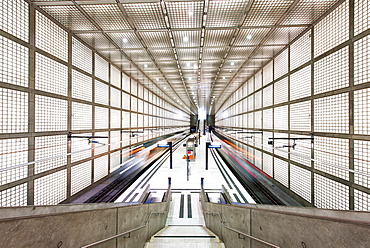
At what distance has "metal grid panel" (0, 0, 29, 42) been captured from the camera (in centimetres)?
410

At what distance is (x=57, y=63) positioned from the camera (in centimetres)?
568

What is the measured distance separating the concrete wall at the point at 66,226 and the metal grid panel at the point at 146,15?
5.64 m

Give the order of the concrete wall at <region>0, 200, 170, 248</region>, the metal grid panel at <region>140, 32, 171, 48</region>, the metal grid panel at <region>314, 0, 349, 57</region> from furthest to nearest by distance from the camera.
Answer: the metal grid panel at <region>140, 32, 171, 48</region>, the metal grid panel at <region>314, 0, 349, 57</region>, the concrete wall at <region>0, 200, 170, 248</region>

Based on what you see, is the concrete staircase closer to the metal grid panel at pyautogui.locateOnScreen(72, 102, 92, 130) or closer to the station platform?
the station platform

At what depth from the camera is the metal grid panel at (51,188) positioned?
5023 millimetres

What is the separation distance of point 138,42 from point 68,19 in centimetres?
255

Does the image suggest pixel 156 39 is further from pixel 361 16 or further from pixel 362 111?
pixel 362 111

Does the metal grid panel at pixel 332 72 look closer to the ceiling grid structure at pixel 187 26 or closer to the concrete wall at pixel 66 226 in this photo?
the ceiling grid structure at pixel 187 26

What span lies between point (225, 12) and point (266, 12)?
136 cm

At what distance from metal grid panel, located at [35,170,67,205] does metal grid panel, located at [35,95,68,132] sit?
1705mm

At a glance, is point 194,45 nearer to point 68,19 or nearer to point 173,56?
point 173,56

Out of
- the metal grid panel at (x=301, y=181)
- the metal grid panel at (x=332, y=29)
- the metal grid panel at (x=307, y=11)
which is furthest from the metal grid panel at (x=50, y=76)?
the metal grid panel at (x=301, y=181)

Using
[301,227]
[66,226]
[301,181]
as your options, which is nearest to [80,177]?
[66,226]

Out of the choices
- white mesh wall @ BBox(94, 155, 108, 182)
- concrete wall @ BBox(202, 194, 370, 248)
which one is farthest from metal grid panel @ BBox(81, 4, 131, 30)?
concrete wall @ BBox(202, 194, 370, 248)
